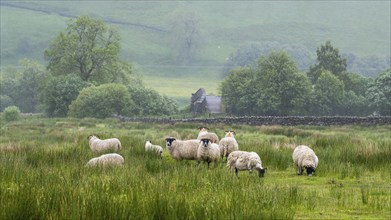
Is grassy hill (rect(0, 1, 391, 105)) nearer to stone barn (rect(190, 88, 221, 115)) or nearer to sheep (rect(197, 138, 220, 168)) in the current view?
stone barn (rect(190, 88, 221, 115))

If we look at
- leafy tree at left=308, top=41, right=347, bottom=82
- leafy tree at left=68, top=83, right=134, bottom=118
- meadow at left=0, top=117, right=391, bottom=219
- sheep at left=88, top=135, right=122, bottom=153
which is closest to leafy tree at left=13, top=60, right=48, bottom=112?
leafy tree at left=68, top=83, right=134, bottom=118

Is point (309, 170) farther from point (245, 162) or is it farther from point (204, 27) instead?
point (204, 27)

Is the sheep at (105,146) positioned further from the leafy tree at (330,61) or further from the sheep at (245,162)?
the leafy tree at (330,61)

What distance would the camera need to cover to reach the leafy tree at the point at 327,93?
220ft

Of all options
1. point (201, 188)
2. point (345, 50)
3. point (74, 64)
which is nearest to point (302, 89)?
point (74, 64)

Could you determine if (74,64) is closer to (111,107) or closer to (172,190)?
(111,107)

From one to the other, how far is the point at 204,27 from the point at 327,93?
102 meters

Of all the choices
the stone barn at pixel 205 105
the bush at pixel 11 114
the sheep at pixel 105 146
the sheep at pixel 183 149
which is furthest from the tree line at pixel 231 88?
the sheep at pixel 183 149

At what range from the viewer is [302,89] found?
213 feet

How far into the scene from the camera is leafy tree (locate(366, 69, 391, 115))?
212ft

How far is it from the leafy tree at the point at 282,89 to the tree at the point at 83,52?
19.6 m

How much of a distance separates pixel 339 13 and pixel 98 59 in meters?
125

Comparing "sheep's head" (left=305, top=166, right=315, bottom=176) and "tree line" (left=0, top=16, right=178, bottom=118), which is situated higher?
"tree line" (left=0, top=16, right=178, bottom=118)

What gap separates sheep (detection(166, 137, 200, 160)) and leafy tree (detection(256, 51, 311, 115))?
1887 inches
